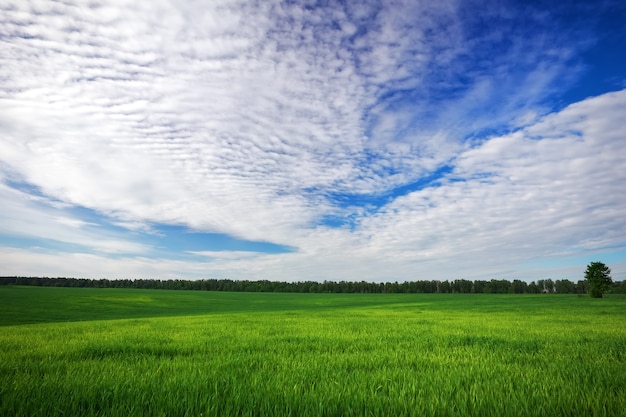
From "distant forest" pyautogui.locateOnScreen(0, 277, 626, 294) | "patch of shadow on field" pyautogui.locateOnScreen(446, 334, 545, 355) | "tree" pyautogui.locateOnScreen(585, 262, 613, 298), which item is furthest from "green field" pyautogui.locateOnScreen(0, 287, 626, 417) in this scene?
"distant forest" pyautogui.locateOnScreen(0, 277, 626, 294)

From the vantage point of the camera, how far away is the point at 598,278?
71.4m

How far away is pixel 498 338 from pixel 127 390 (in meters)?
10.7

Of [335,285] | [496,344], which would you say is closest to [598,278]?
[496,344]

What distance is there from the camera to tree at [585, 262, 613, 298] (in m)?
70.0

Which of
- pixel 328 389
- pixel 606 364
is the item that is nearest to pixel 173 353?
pixel 328 389

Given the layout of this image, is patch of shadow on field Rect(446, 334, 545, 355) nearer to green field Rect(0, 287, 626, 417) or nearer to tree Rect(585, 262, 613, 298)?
green field Rect(0, 287, 626, 417)

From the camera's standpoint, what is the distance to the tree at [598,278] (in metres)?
70.0

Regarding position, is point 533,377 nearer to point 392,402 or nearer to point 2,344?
point 392,402

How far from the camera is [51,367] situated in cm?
638

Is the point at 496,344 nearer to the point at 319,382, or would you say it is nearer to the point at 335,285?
the point at 319,382

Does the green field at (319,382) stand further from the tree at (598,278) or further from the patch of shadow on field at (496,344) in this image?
the tree at (598,278)

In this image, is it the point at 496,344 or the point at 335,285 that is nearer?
the point at 496,344

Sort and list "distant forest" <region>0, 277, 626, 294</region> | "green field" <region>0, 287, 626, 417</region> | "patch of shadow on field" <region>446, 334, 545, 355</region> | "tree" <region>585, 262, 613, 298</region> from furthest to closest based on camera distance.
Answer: "distant forest" <region>0, 277, 626, 294</region> < "tree" <region>585, 262, 613, 298</region> < "patch of shadow on field" <region>446, 334, 545, 355</region> < "green field" <region>0, 287, 626, 417</region>

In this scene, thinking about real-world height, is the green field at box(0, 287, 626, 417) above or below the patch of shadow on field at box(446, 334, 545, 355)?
above
